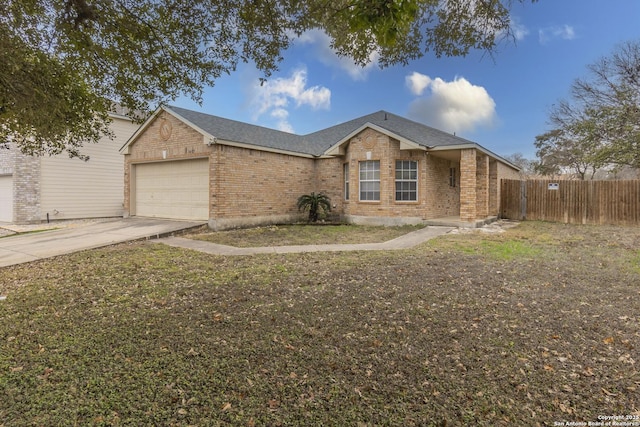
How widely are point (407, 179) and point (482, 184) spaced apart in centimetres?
352

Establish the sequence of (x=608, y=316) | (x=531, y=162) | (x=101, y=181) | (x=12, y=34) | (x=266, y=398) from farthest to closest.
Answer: (x=531, y=162), (x=101, y=181), (x=12, y=34), (x=608, y=316), (x=266, y=398)

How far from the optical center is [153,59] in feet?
19.5

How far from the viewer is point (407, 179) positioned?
13.4m

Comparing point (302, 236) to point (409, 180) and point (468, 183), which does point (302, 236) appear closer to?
point (409, 180)

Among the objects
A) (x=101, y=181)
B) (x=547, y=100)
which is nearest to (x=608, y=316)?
(x=101, y=181)

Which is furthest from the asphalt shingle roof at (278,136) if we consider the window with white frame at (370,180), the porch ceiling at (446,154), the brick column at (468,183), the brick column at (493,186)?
the brick column at (493,186)

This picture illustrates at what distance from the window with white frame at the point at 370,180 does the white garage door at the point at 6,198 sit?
1560cm

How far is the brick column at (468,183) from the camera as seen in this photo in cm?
1235

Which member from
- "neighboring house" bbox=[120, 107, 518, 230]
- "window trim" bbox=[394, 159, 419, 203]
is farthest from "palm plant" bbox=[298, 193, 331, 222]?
"window trim" bbox=[394, 159, 419, 203]

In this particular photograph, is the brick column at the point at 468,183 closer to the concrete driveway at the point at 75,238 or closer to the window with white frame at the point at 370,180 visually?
the window with white frame at the point at 370,180

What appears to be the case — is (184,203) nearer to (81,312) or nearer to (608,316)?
(81,312)

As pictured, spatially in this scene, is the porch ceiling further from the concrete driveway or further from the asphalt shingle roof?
the concrete driveway

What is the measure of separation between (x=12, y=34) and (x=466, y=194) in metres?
12.8

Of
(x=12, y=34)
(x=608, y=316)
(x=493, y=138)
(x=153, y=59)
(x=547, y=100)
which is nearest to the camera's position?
(x=608, y=316)
